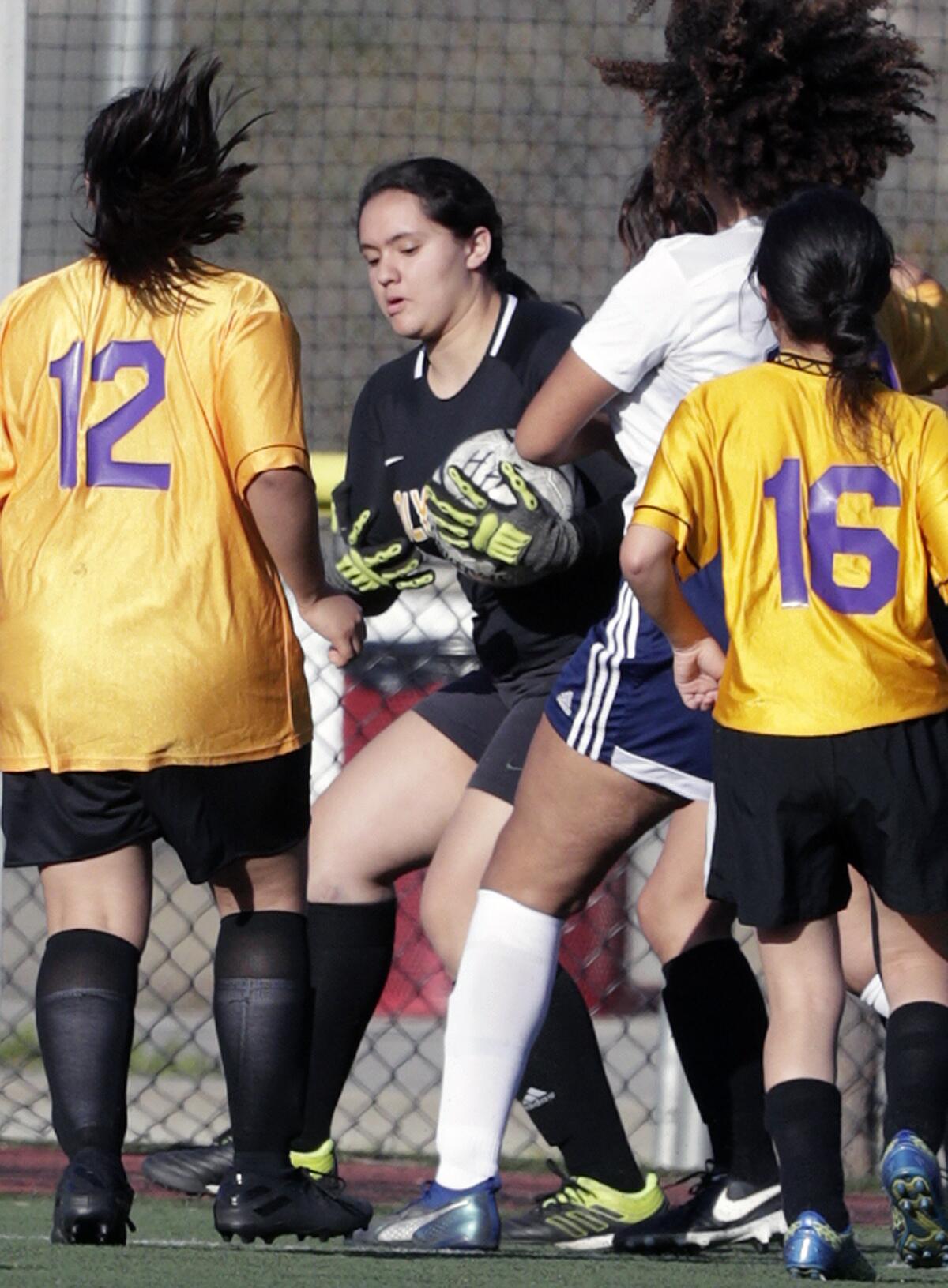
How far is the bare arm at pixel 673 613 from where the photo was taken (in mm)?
2998

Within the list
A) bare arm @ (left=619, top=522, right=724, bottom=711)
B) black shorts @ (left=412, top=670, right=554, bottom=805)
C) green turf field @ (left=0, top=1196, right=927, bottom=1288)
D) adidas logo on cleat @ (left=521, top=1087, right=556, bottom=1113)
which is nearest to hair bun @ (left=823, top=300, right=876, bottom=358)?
bare arm @ (left=619, top=522, right=724, bottom=711)

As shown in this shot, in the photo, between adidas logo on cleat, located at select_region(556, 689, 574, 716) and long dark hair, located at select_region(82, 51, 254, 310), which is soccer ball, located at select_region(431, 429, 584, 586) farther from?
long dark hair, located at select_region(82, 51, 254, 310)

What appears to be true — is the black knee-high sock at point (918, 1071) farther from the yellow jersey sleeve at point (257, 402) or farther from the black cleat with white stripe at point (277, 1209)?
the yellow jersey sleeve at point (257, 402)

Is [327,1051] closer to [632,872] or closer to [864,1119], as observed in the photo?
[864,1119]

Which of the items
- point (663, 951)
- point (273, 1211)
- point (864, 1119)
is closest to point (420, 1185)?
point (864, 1119)

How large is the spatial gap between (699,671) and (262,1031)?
31.6 inches

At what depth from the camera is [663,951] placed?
3.84 m

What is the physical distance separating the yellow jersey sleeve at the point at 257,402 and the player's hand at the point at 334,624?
0.67ft

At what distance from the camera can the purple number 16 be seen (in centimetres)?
298

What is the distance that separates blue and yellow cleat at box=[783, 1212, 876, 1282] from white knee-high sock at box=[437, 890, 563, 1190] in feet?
2.08

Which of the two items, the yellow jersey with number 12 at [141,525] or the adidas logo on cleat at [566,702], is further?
the adidas logo on cleat at [566,702]

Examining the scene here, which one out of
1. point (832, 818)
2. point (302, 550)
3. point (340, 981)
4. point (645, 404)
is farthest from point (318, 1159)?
point (645, 404)

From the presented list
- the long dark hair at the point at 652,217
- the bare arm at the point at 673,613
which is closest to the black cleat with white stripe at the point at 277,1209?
the bare arm at the point at 673,613

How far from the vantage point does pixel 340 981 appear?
3.92 m
